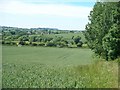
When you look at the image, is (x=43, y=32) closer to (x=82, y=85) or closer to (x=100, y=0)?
(x=100, y=0)

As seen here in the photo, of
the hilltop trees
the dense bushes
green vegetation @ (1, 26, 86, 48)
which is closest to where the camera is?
the hilltop trees

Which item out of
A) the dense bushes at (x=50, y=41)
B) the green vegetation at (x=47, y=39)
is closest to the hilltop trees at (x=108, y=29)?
the green vegetation at (x=47, y=39)

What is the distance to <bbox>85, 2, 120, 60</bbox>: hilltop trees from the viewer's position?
23.1 metres

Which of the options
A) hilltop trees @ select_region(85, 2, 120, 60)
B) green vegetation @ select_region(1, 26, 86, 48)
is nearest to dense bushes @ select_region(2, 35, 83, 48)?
green vegetation @ select_region(1, 26, 86, 48)

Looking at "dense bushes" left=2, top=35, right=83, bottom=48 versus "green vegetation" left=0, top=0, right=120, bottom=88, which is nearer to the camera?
"green vegetation" left=0, top=0, right=120, bottom=88

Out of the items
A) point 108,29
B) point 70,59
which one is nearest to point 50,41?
point 70,59

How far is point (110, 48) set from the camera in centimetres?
2347

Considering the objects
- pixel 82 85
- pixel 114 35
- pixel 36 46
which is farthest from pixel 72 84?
pixel 36 46

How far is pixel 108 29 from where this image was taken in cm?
2488

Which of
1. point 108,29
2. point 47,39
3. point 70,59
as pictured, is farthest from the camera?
point 47,39

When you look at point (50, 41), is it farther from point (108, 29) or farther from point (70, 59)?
point (108, 29)

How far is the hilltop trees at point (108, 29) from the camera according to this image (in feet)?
75.8

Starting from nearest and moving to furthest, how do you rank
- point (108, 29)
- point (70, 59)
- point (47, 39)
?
1. point (108, 29)
2. point (70, 59)
3. point (47, 39)

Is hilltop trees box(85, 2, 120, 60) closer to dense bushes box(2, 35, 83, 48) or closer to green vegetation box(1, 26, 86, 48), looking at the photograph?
green vegetation box(1, 26, 86, 48)
